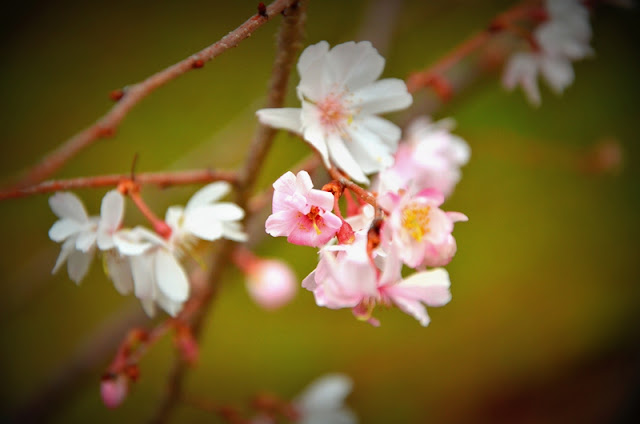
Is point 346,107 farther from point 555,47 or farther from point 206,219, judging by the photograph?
point 555,47

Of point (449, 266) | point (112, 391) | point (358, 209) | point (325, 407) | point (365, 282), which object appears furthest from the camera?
point (449, 266)

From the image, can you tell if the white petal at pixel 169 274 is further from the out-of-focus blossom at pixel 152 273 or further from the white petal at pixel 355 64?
the white petal at pixel 355 64

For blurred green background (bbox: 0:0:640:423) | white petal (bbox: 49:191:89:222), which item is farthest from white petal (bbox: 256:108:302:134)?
blurred green background (bbox: 0:0:640:423)

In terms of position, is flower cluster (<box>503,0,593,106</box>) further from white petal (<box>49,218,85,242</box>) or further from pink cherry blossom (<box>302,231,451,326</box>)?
white petal (<box>49,218,85,242</box>)

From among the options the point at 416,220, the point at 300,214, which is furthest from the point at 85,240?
the point at 416,220

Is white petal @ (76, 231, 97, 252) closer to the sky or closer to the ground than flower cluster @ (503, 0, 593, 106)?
closer to the ground

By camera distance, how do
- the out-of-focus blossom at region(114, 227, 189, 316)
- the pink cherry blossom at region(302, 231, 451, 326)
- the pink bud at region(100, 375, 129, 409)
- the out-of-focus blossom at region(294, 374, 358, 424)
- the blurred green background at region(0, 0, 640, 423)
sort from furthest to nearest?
the blurred green background at region(0, 0, 640, 423) < the out-of-focus blossom at region(294, 374, 358, 424) < the pink bud at region(100, 375, 129, 409) < the out-of-focus blossom at region(114, 227, 189, 316) < the pink cherry blossom at region(302, 231, 451, 326)

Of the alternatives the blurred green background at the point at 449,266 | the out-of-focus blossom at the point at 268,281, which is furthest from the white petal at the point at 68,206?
the blurred green background at the point at 449,266
